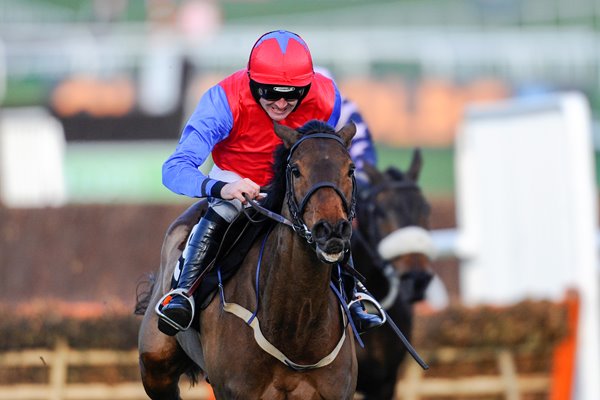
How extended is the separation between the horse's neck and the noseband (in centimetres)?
17

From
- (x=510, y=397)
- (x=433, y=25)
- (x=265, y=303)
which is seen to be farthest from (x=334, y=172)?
(x=433, y=25)

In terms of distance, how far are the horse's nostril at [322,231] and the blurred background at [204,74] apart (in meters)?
9.58

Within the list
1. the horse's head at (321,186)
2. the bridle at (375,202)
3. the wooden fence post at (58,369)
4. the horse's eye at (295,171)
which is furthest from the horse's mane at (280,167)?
the wooden fence post at (58,369)

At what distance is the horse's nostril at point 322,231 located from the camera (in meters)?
3.66

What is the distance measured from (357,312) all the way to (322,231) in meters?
0.92

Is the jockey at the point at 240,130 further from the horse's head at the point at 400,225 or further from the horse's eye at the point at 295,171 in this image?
the horse's head at the point at 400,225

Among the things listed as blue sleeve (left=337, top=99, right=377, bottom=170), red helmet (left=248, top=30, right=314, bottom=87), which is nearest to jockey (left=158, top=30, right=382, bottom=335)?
red helmet (left=248, top=30, right=314, bottom=87)

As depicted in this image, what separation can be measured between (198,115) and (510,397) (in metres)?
4.82

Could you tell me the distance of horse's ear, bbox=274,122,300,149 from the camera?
159 inches

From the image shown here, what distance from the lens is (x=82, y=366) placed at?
26.7 feet

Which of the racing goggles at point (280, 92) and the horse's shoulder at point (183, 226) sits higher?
the racing goggles at point (280, 92)

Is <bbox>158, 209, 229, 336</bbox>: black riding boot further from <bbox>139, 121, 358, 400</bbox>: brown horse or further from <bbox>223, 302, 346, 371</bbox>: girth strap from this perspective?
A: <bbox>223, 302, 346, 371</bbox>: girth strap

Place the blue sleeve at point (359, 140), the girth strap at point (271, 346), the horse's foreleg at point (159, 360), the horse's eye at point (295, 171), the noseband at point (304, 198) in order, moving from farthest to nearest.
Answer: the blue sleeve at point (359, 140) < the horse's foreleg at point (159, 360) < the girth strap at point (271, 346) < the horse's eye at point (295, 171) < the noseband at point (304, 198)

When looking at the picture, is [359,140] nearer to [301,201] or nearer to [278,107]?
[278,107]
